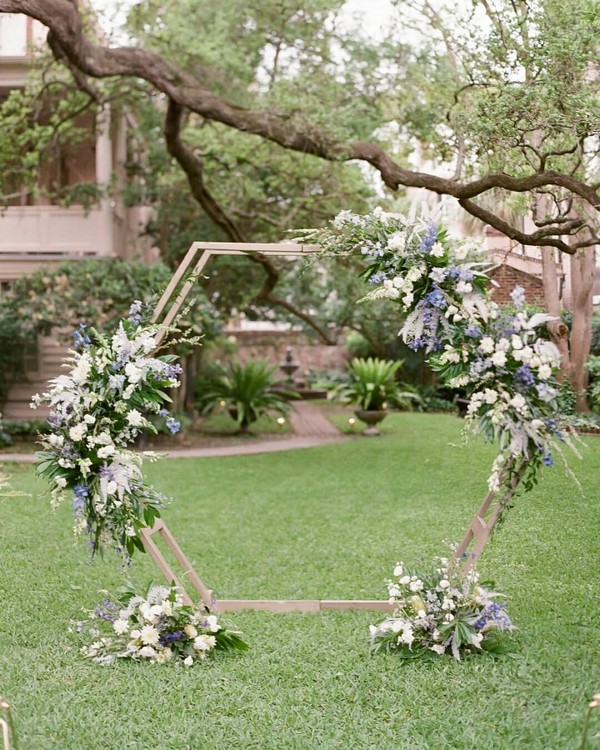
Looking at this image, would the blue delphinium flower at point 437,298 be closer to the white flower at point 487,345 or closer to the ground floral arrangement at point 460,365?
the ground floral arrangement at point 460,365

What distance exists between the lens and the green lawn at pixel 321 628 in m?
3.76

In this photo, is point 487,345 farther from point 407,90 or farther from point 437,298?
point 407,90

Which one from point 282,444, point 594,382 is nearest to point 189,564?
point 594,382

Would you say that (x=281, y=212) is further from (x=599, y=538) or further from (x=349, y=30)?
(x=599, y=538)

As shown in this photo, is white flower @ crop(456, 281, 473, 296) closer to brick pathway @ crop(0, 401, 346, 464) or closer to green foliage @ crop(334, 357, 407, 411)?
brick pathway @ crop(0, 401, 346, 464)

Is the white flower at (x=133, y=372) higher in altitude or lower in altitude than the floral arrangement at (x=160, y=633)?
higher

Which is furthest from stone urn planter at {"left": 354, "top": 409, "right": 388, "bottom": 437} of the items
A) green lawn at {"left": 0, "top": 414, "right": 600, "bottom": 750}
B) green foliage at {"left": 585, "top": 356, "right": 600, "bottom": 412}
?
green foliage at {"left": 585, "top": 356, "right": 600, "bottom": 412}

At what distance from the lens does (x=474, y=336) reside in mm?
4223

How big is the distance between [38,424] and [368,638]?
8.82 m

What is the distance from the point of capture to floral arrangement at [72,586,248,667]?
Result: 15.1ft

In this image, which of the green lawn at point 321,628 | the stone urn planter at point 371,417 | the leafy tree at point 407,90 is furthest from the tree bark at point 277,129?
the stone urn planter at point 371,417

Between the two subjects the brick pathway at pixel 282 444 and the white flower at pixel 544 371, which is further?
the brick pathway at pixel 282 444

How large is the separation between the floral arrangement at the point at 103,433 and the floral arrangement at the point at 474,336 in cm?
117

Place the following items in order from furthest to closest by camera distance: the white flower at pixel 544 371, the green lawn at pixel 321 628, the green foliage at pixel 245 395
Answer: the green foliage at pixel 245 395, the white flower at pixel 544 371, the green lawn at pixel 321 628
